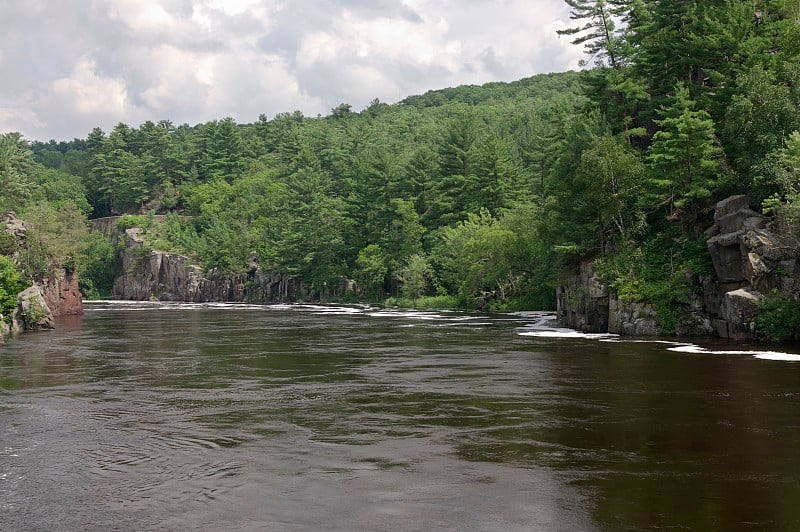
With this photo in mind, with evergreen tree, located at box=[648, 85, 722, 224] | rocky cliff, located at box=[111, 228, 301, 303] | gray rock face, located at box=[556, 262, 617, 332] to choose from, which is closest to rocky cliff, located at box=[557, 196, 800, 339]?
gray rock face, located at box=[556, 262, 617, 332]

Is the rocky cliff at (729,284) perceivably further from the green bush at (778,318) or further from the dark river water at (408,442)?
the dark river water at (408,442)

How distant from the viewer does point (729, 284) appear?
38.7 meters

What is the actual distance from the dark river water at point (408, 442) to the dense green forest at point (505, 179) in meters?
13.2

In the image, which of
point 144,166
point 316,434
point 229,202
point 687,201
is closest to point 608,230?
point 687,201

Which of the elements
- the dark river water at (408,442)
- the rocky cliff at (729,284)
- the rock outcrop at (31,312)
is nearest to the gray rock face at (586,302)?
the rocky cliff at (729,284)

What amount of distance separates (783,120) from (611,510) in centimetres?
3449

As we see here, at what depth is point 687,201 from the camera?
148 feet

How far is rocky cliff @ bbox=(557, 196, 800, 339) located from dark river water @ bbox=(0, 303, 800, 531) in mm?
3536

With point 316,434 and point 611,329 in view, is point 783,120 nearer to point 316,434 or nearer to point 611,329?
point 611,329

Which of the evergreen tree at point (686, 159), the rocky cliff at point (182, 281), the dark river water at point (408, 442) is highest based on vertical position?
the evergreen tree at point (686, 159)

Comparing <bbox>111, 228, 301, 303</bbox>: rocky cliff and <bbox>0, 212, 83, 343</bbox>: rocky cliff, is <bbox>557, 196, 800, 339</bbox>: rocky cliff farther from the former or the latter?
<bbox>111, 228, 301, 303</bbox>: rocky cliff

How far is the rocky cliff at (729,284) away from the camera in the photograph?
36000 mm

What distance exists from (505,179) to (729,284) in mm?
53895

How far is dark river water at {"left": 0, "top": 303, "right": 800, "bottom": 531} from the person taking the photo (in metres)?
12.3
